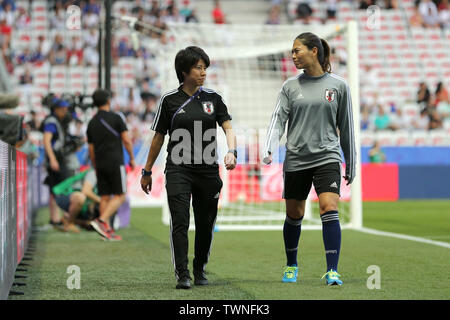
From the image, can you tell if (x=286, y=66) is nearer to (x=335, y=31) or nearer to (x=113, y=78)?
(x=335, y=31)

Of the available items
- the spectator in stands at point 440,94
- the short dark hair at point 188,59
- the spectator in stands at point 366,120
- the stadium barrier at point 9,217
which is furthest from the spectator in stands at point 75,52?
the short dark hair at point 188,59

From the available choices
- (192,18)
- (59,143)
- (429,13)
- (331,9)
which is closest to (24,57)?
(192,18)

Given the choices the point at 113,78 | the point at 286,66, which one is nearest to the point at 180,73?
the point at 286,66

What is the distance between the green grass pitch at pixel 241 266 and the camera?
6609 millimetres

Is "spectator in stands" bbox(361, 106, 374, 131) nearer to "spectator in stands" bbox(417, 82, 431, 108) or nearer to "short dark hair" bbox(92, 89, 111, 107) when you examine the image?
"spectator in stands" bbox(417, 82, 431, 108)

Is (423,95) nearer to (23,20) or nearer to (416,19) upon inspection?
(416,19)

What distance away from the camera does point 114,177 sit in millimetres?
11891

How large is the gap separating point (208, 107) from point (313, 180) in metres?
1.07

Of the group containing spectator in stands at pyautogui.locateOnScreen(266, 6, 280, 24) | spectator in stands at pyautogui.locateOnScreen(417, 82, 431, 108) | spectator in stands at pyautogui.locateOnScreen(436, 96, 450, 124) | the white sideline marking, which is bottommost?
the white sideline marking

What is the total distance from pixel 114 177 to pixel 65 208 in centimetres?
227

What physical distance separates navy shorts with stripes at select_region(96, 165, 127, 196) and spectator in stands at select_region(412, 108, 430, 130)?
16642 mm

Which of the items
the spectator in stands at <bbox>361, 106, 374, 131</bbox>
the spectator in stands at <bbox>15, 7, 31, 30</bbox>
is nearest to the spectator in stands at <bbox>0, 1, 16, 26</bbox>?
the spectator in stands at <bbox>15, 7, 31, 30</bbox>

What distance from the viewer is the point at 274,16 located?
1201 inches

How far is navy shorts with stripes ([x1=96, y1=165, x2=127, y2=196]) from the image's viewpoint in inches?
468
